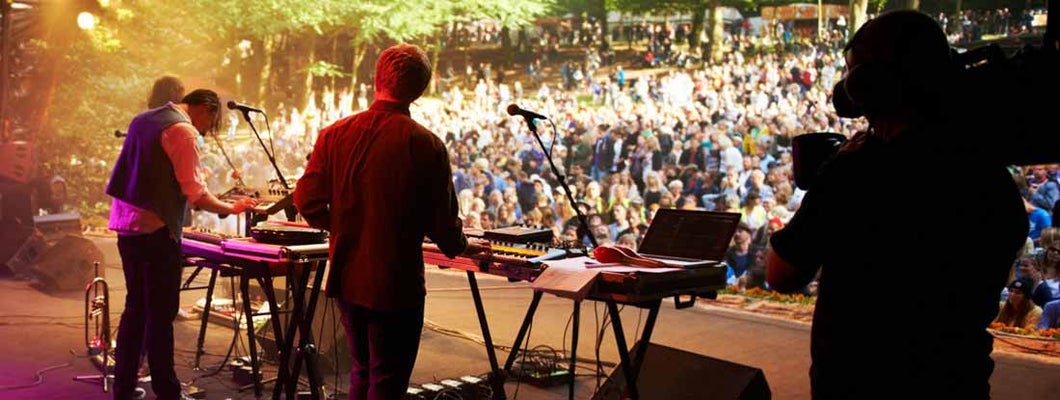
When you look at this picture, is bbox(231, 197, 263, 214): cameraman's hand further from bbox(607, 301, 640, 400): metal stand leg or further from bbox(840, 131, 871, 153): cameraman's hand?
bbox(840, 131, 871, 153): cameraman's hand

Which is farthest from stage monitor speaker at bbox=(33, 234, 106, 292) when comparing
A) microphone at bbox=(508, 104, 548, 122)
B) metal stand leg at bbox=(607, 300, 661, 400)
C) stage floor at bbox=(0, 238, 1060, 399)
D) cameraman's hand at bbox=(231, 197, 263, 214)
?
metal stand leg at bbox=(607, 300, 661, 400)

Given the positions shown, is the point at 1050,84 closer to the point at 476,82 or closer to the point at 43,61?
the point at 476,82

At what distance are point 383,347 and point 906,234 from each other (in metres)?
1.76

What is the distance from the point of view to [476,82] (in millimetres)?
12766

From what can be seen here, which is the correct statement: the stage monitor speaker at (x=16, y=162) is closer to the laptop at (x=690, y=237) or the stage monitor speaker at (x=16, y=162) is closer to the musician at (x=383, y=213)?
the musician at (x=383, y=213)

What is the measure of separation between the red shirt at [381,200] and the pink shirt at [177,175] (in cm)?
129

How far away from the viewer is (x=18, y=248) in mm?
9305

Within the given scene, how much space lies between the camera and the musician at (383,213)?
2967mm

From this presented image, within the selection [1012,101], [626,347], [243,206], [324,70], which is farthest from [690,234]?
[324,70]

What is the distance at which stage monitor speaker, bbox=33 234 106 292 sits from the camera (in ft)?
28.2

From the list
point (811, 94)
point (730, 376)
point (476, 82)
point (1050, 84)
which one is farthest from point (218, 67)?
point (1050, 84)

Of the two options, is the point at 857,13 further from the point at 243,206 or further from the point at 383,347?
the point at 383,347

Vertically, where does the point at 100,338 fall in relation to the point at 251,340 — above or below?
below

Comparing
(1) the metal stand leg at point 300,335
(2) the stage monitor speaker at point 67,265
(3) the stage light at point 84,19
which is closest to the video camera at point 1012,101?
(1) the metal stand leg at point 300,335
